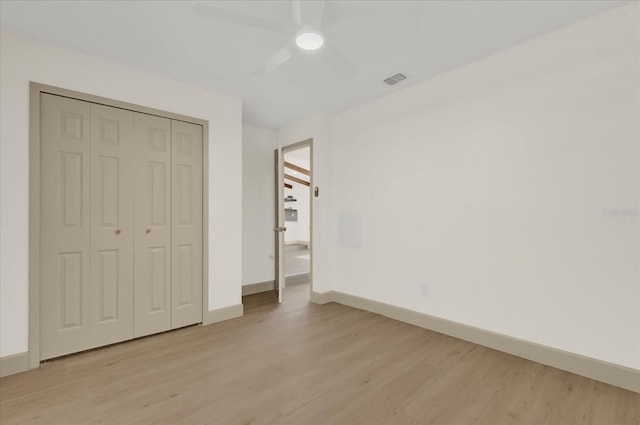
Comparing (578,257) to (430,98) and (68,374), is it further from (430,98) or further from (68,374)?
(68,374)

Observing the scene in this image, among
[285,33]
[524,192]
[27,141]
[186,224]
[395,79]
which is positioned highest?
[395,79]

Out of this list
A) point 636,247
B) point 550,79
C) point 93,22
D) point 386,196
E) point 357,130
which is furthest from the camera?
point 357,130

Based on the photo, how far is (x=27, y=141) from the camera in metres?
2.30

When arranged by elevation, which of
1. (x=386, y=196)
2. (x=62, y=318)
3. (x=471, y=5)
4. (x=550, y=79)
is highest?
(x=471, y=5)

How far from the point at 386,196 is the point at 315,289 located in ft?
5.54

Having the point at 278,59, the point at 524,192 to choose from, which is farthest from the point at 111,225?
the point at 524,192

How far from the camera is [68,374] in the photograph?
2.21m

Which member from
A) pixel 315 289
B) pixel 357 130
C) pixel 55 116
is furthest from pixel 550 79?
pixel 55 116

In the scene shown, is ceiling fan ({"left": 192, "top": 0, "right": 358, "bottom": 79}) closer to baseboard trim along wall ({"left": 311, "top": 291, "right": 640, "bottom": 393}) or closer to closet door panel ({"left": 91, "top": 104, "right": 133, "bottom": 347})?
closet door panel ({"left": 91, "top": 104, "right": 133, "bottom": 347})

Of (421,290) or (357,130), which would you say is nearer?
(421,290)

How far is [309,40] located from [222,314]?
2967 millimetres

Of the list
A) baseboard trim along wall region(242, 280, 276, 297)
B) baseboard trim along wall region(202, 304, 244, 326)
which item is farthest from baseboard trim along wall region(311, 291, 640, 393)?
baseboard trim along wall region(242, 280, 276, 297)

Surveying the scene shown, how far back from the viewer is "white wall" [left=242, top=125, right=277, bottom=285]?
459cm

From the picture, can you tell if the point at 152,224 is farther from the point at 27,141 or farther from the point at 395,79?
the point at 395,79
